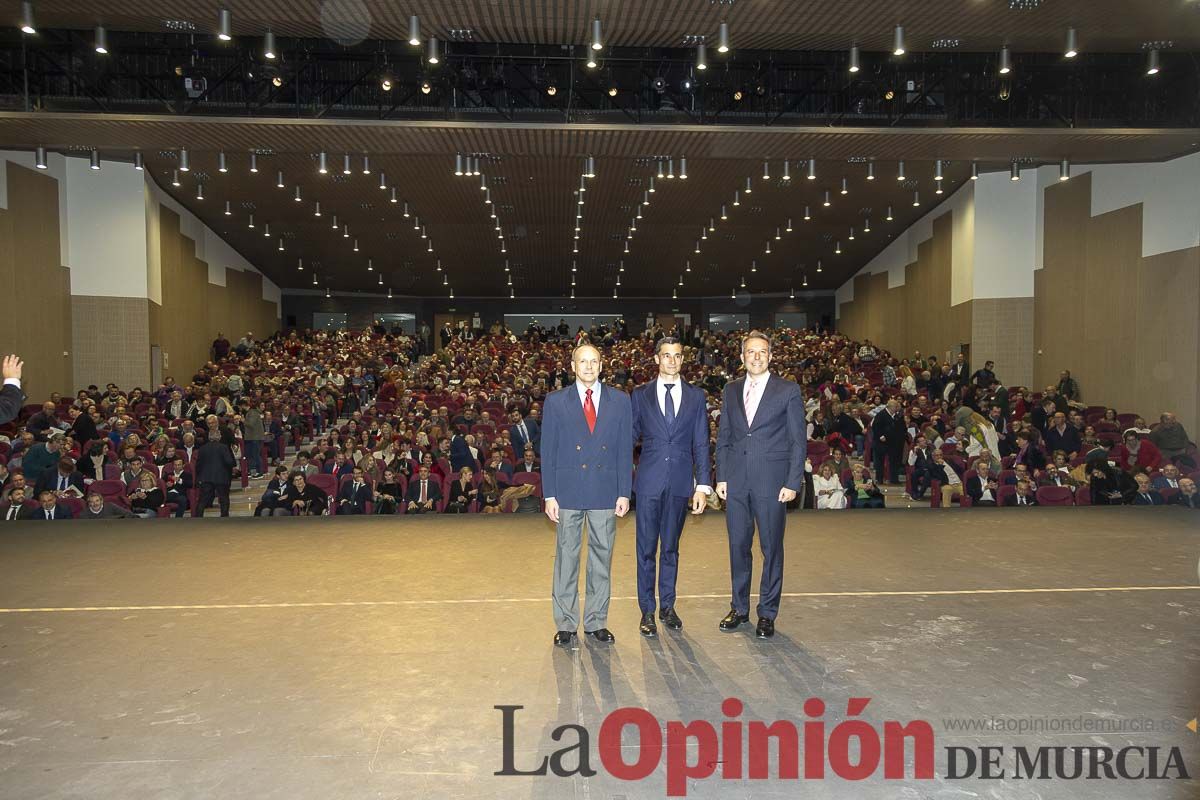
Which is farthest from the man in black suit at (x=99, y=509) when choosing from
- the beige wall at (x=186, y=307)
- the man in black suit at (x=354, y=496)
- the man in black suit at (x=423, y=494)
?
the beige wall at (x=186, y=307)

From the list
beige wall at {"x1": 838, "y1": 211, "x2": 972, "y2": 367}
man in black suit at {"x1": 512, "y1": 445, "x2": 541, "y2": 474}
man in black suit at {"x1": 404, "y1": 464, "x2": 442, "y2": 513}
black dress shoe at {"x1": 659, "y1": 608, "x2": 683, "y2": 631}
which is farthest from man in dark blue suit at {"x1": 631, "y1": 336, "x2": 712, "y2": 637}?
beige wall at {"x1": 838, "y1": 211, "x2": 972, "y2": 367}

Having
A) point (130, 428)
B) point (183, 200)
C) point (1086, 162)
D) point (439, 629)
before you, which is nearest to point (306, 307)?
point (183, 200)

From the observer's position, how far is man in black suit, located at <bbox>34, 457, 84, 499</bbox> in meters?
8.98

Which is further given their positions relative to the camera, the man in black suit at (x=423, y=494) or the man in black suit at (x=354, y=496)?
the man in black suit at (x=423, y=494)

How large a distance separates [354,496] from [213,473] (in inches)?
89.5

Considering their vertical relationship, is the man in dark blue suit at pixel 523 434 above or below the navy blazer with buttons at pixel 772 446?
below

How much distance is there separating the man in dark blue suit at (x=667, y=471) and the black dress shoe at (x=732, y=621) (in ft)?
0.72

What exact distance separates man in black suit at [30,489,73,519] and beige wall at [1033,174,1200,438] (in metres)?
16.0

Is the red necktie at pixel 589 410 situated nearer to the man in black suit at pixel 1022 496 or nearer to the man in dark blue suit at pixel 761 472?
the man in dark blue suit at pixel 761 472

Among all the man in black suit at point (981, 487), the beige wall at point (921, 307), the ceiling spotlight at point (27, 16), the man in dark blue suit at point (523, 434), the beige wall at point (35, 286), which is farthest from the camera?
the beige wall at point (921, 307)

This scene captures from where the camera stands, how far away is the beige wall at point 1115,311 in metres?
14.8

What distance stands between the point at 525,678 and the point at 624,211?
21934mm

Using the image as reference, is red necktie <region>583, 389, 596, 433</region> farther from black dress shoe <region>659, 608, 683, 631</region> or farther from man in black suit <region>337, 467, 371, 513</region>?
man in black suit <region>337, 467, 371, 513</region>

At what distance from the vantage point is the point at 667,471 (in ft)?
14.4
